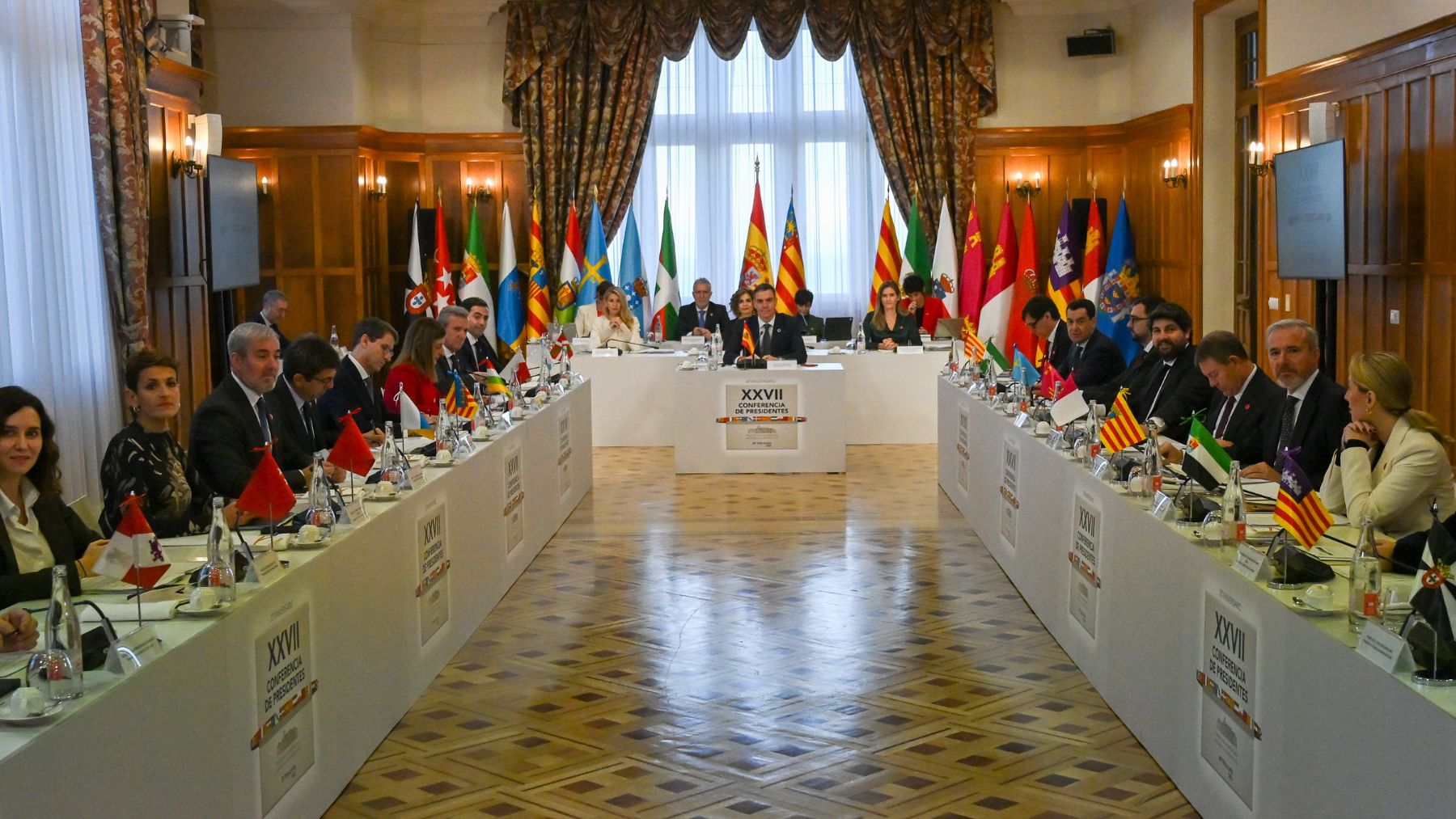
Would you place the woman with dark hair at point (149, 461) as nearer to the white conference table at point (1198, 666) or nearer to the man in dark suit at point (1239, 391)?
the white conference table at point (1198, 666)

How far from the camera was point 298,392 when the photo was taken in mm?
6121

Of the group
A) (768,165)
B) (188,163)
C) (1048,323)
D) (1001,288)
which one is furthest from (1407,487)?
(768,165)

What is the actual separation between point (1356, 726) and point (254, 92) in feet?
42.2

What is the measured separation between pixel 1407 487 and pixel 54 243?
754cm

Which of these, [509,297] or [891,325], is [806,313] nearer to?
[891,325]

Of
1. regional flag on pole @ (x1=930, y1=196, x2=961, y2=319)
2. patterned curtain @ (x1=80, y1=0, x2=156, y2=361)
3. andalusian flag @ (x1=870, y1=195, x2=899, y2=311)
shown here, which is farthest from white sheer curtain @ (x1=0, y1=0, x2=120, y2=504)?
regional flag on pole @ (x1=930, y1=196, x2=961, y2=319)

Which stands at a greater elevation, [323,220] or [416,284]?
[323,220]

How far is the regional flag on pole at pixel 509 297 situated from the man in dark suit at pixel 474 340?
4683 millimetres

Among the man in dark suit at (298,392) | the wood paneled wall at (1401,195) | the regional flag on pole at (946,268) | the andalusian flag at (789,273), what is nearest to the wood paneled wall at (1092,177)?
the regional flag on pole at (946,268)

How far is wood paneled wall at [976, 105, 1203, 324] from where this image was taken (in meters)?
13.8

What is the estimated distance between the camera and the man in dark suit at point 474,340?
9.39 m

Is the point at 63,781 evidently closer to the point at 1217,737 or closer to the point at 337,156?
the point at 1217,737

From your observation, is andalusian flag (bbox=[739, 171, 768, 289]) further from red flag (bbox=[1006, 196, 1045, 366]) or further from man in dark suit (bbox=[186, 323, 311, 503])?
man in dark suit (bbox=[186, 323, 311, 503])

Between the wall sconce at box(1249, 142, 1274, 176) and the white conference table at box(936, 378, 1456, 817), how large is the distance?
5.51 metres
